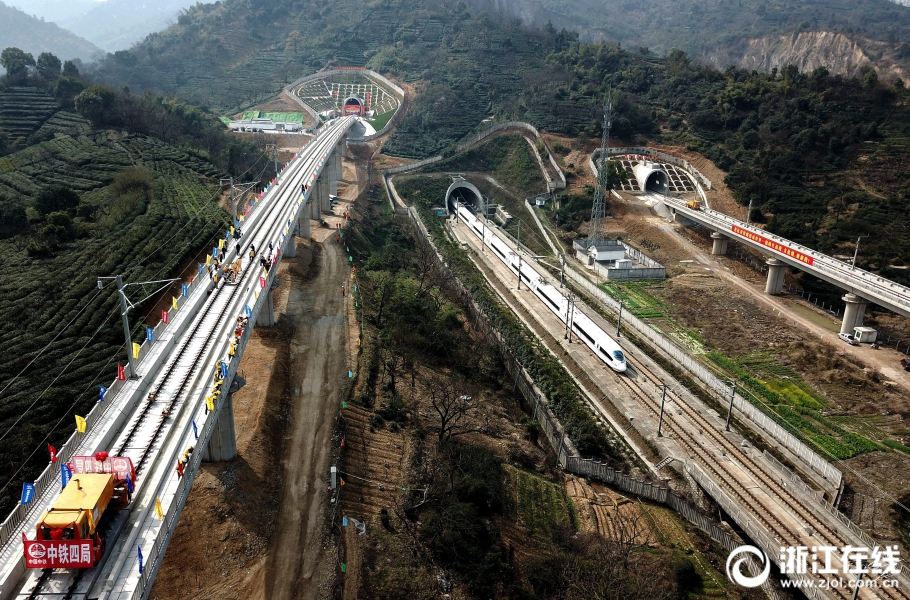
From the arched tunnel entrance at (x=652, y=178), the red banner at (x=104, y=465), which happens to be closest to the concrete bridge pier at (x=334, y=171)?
the arched tunnel entrance at (x=652, y=178)

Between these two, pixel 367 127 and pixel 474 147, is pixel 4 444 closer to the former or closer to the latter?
pixel 474 147

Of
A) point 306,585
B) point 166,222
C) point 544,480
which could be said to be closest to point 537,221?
point 166,222

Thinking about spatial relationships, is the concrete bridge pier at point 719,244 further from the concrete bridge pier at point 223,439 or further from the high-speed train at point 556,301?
the concrete bridge pier at point 223,439

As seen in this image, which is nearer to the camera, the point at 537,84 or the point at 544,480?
the point at 544,480

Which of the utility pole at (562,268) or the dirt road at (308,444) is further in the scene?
the utility pole at (562,268)

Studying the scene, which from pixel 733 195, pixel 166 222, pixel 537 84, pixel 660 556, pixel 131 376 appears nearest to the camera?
pixel 131 376
